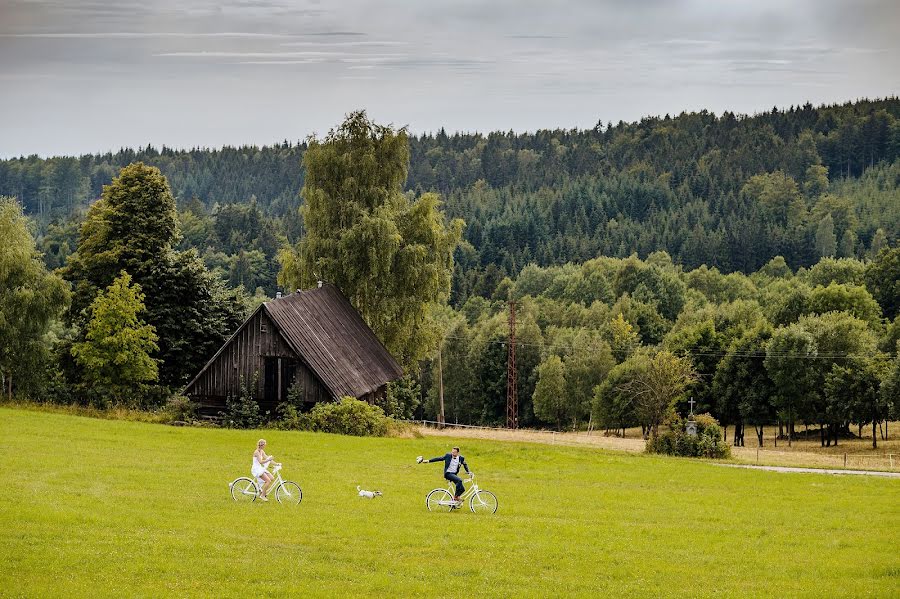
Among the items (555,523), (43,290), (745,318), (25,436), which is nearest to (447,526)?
(555,523)

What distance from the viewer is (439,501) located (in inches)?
1120

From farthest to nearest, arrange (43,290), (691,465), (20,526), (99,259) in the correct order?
(99,259)
(43,290)
(691,465)
(20,526)

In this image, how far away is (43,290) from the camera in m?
55.9

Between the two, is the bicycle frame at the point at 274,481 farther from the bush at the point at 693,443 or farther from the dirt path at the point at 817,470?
the bush at the point at 693,443

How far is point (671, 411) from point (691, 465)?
2916 centimetres

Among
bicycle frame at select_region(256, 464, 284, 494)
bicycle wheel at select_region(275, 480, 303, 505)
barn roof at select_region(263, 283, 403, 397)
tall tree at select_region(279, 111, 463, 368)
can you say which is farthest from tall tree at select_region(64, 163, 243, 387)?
bicycle frame at select_region(256, 464, 284, 494)

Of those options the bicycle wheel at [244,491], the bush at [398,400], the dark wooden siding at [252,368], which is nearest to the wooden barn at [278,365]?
the dark wooden siding at [252,368]

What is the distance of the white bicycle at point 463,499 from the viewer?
92.8 feet

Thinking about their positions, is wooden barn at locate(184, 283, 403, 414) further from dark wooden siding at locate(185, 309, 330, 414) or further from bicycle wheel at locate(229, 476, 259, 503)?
bicycle wheel at locate(229, 476, 259, 503)

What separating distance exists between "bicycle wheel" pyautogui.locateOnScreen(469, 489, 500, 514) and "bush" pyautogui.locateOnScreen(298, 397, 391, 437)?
19.9 meters

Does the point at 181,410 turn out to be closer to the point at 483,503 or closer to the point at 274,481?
the point at 274,481

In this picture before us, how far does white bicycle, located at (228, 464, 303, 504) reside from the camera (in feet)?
91.2

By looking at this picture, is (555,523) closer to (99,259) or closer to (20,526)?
(20,526)

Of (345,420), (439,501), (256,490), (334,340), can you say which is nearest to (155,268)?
(334,340)
